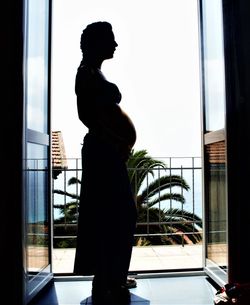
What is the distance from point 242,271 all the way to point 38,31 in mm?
2003

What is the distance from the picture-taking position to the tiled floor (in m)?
2.28

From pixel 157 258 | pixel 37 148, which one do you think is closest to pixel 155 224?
pixel 157 258

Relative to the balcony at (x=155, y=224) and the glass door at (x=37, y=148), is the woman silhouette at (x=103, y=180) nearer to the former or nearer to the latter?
the glass door at (x=37, y=148)

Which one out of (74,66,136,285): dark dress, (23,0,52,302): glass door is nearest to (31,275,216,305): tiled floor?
(23,0,52,302): glass door

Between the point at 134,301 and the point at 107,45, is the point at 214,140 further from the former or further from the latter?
the point at 134,301

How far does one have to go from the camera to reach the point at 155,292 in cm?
246

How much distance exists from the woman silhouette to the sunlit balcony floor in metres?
1.09

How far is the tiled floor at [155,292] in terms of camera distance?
2.28 meters

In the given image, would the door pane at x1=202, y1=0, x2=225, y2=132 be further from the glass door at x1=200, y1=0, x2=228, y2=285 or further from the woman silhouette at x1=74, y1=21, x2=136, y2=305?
the woman silhouette at x1=74, y1=21, x2=136, y2=305

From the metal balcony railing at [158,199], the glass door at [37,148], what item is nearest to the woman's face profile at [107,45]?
the glass door at [37,148]

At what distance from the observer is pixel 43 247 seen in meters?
2.66
